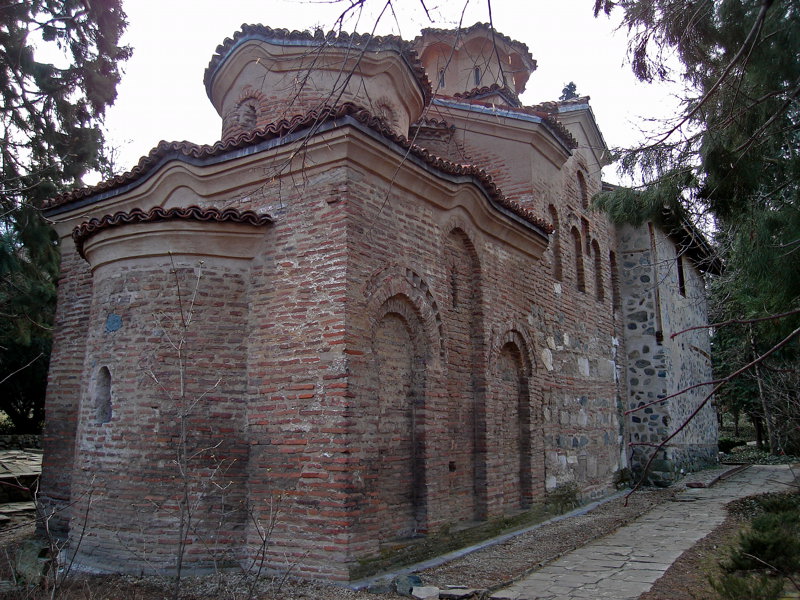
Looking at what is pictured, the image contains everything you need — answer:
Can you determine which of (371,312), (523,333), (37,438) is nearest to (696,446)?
(523,333)

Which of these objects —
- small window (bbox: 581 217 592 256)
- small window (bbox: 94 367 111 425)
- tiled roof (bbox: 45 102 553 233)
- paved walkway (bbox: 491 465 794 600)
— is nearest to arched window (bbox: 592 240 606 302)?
small window (bbox: 581 217 592 256)

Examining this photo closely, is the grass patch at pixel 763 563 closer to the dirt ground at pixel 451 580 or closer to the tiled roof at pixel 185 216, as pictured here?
the dirt ground at pixel 451 580

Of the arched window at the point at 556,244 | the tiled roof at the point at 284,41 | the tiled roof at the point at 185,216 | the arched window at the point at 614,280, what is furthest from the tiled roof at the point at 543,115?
the tiled roof at the point at 185,216

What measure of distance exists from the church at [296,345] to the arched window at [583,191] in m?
3.22

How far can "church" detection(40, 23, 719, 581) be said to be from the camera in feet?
18.9

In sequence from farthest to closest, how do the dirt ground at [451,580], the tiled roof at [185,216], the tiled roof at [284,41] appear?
the tiled roof at [284,41] < the tiled roof at [185,216] < the dirt ground at [451,580]

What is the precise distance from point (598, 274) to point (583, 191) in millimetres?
1636

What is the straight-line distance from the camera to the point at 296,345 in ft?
19.9

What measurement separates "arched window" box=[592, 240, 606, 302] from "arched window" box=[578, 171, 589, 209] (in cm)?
75

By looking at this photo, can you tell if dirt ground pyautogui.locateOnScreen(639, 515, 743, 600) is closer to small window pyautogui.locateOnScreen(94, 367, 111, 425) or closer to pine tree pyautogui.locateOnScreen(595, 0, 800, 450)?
pine tree pyautogui.locateOnScreen(595, 0, 800, 450)

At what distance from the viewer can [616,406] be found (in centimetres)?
1208

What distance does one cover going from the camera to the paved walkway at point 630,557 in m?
5.43

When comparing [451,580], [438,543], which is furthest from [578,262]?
[451,580]

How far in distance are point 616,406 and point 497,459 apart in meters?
5.14
